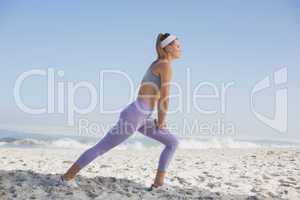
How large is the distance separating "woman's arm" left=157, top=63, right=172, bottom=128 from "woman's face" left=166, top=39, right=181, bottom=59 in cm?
20

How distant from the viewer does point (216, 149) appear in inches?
392

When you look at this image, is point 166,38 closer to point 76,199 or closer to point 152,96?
point 152,96

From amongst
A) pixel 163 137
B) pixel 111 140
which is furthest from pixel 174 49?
pixel 111 140

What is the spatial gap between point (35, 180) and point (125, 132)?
4.66ft

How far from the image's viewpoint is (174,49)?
5.19 metres

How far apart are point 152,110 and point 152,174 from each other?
1.89m

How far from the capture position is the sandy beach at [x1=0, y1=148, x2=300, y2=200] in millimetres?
5219

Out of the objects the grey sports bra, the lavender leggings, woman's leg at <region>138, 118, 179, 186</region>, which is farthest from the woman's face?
woman's leg at <region>138, 118, 179, 186</region>

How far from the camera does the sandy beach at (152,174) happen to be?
522 centimetres

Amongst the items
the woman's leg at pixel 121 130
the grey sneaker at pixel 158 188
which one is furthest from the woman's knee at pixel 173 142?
the grey sneaker at pixel 158 188

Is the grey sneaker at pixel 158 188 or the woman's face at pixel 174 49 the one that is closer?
the woman's face at pixel 174 49

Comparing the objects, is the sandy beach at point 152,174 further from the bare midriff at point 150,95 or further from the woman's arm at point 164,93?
the bare midriff at point 150,95

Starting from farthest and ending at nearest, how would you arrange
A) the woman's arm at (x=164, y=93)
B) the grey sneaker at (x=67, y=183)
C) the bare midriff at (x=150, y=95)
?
the grey sneaker at (x=67, y=183)
the bare midriff at (x=150, y=95)
the woman's arm at (x=164, y=93)

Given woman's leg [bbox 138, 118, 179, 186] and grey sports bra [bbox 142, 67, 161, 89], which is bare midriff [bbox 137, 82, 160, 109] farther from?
woman's leg [bbox 138, 118, 179, 186]
